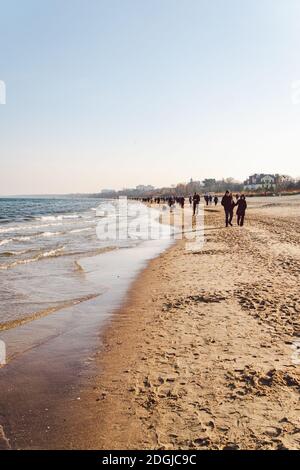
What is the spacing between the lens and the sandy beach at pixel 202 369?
139 inches

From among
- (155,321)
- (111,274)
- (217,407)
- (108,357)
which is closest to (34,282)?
(111,274)

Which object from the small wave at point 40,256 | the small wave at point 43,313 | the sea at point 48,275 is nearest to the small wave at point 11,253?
the sea at point 48,275

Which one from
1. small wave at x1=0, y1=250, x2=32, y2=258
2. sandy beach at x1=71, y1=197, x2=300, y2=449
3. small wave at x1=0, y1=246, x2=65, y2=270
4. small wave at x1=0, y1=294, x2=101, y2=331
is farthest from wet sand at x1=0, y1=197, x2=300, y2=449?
small wave at x1=0, y1=250, x2=32, y2=258

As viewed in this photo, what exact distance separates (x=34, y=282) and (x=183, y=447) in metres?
8.52

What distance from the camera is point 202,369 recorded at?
4.85 m

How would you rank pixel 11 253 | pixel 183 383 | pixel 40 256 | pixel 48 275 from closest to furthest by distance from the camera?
pixel 183 383, pixel 48 275, pixel 40 256, pixel 11 253

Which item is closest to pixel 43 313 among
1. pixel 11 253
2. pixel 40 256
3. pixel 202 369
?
pixel 202 369

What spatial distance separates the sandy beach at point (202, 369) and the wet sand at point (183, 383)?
0.01 metres

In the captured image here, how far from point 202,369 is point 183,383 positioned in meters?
0.44

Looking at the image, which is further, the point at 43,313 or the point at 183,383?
the point at 43,313

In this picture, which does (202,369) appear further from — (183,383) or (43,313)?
(43,313)

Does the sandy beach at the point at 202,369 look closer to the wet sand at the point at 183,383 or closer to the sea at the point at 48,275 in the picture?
the wet sand at the point at 183,383

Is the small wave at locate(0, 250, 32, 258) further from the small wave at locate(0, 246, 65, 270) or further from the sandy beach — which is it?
the sandy beach

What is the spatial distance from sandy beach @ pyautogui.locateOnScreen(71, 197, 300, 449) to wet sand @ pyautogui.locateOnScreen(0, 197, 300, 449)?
13mm
